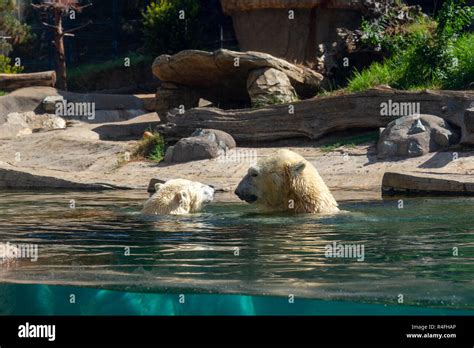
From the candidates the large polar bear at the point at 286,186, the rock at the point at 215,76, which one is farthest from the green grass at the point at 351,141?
the large polar bear at the point at 286,186

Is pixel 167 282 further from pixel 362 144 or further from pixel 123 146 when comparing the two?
pixel 123 146

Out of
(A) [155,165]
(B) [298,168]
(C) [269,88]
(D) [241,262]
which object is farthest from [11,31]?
(D) [241,262]

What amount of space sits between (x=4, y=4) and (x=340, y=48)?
1045cm

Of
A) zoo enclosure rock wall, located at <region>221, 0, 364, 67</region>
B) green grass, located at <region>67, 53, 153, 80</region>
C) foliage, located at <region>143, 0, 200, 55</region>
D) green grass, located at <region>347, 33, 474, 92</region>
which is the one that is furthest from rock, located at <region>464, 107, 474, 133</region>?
green grass, located at <region>67, 53, 153, 80</region>

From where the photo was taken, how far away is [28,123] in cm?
2155

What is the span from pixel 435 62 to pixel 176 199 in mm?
7902

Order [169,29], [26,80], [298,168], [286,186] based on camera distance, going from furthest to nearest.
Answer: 1. [26,80]
2. [169,29]
3. [286,186]
4. [298,168]

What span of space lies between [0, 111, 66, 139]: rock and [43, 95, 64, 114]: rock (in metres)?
0.19

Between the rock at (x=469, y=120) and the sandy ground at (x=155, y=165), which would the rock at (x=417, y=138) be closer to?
the sandy ground at (x=155, y=165)

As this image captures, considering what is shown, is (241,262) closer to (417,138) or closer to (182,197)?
(182,197)

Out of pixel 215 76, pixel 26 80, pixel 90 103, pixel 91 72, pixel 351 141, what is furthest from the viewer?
pixel 91 72

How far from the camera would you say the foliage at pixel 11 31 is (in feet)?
84.9

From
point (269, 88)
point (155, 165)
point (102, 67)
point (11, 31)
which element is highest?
point (11, 31)

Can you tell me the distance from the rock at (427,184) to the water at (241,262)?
0.62 m
